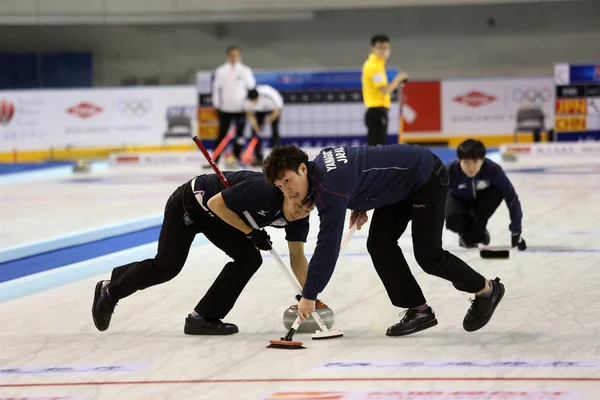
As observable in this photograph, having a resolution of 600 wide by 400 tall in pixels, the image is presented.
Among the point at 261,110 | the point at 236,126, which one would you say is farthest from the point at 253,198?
the point at 236,126

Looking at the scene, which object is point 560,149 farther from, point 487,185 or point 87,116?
point 487,185

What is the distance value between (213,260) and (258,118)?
7.91 metres

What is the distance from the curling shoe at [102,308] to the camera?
4.66 metres

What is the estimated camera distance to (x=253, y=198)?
427cm

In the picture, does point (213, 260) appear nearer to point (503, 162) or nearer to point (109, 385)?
point (109, 385)

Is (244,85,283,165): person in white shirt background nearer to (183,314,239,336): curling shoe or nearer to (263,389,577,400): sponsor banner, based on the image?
(183,314,239,336): curling shoe

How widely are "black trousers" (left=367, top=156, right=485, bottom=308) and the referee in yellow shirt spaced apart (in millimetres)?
6542

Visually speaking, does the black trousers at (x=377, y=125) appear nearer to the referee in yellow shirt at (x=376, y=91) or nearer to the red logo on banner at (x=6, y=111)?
the referee in yellow shirt at (x=376, y=91)

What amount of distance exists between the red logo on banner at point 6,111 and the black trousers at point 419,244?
43.4 feet

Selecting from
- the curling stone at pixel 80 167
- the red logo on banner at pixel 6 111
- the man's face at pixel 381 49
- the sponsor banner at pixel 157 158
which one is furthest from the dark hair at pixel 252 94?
the red logo on banner at pixel 6 111

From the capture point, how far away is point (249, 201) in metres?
4.27

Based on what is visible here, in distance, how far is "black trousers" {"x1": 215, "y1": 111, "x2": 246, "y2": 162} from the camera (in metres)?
14.3

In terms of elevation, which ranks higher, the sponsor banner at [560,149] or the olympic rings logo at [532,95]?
the olympic rings logo at [532,95]

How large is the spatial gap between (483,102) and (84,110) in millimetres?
6622
